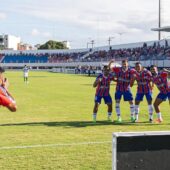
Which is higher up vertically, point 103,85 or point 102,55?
point 102,55

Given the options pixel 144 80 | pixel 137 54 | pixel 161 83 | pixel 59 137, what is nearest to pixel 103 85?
pixel 144 80

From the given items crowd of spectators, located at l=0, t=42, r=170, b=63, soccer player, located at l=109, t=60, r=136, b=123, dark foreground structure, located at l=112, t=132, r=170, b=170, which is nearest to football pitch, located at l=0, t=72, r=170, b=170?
soccer player, located at l=109, t=60, r=136, b=123

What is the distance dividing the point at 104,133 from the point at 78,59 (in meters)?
85.1

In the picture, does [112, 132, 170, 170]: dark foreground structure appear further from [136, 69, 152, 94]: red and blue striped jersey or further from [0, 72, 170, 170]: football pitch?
[136, 69, 152, 94]: red and blue striped jersey

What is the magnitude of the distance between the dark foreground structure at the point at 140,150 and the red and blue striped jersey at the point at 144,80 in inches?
418

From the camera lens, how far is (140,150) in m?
4.52

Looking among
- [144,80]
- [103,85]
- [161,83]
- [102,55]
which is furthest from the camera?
[102,55]

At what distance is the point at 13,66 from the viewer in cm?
10794

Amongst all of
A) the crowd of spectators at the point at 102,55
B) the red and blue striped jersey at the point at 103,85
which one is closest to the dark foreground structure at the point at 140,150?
the red and blue striped jersey at the point at 103,85

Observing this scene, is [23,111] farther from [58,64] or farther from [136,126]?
[58,64]

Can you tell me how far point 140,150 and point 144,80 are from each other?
10.8 m

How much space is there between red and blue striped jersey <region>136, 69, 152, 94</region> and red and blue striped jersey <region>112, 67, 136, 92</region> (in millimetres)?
248

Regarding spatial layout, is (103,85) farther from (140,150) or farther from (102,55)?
(102,55)

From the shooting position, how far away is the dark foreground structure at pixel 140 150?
4438 millimetres
